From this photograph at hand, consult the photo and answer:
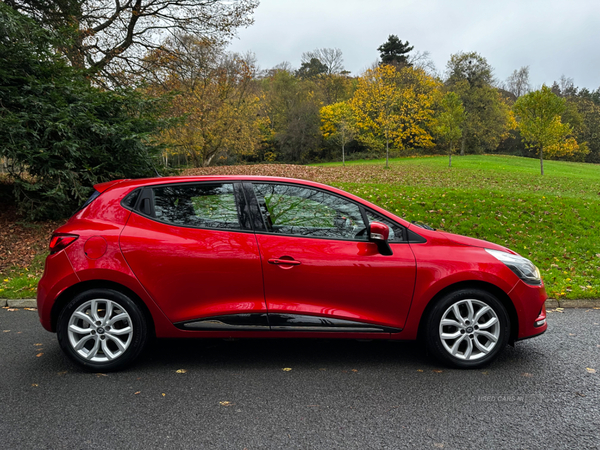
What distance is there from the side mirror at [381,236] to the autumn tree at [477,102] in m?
46.5

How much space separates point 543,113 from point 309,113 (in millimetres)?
26732

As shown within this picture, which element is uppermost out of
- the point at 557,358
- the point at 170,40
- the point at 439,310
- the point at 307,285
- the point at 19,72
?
the point at 170,40

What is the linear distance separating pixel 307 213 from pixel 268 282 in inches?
28.2

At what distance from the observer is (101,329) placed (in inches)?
145

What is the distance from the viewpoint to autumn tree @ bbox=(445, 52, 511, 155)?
46.9m

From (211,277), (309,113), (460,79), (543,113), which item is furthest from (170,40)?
(460,79)

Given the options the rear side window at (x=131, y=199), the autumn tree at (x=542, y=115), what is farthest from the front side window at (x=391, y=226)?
the autumn tree at (x=542, y=115)

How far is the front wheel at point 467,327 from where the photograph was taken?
12.2 ft

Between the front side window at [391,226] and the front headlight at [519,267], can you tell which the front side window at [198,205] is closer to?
the front side window at [391,226]

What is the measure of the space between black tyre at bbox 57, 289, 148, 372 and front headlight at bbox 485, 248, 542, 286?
317 cm

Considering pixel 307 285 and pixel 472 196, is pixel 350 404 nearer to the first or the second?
pixel 307 285

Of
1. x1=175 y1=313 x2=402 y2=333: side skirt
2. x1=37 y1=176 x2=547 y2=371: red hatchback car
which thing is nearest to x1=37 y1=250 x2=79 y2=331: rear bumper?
x1=37 y1=176 x2=547 y2=371: red hatchback car

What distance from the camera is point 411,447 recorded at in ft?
8.56

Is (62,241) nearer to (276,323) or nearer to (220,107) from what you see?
(276,323)
